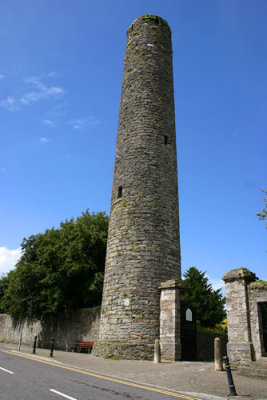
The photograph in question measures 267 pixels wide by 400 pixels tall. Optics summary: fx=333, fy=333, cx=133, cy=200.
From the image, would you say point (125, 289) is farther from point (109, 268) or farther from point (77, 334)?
point (77, 334)

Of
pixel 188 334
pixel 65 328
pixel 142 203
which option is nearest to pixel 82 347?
pixel 65 328

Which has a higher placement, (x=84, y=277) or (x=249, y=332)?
(x=84, y=277)

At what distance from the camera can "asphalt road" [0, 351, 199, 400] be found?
19.4 feet

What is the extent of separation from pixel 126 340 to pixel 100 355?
152cm

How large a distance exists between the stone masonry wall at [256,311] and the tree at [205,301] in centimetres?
1651

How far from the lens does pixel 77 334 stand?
20.0 meters

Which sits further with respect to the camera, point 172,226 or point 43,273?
point 43,273

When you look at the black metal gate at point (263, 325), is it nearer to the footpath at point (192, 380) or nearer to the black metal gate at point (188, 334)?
the footpath at point (192, 380)

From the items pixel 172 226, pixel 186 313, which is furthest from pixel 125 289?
pixel 172 226

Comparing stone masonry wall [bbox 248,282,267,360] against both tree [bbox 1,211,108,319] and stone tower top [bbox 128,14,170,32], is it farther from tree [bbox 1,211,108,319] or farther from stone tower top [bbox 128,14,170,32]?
stone tower top [bbox 128,14,170,32]

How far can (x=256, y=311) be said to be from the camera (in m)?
10.7

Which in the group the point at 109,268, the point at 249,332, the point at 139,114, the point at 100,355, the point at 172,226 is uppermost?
the point at 139,114

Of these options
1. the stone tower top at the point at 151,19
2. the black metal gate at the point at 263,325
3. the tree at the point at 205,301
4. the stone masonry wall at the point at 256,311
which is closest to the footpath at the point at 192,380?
the stone masonry wall at the point at 256,311

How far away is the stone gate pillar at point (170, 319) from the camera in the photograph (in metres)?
12.8
